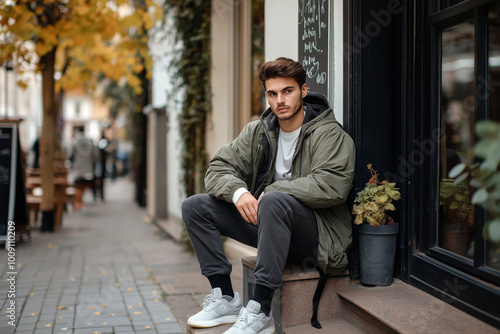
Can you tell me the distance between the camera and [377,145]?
11.0 ft

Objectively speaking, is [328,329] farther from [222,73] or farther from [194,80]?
[194,80]

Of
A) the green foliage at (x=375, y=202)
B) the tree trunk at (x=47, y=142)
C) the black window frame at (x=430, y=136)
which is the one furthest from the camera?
the tree trunk at (x=47, y=142)

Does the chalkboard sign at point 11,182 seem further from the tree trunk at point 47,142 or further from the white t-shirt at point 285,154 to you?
the white t-shirt at point 285,154

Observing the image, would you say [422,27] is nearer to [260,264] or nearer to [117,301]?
[260,264]

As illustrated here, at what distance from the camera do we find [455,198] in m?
3.07

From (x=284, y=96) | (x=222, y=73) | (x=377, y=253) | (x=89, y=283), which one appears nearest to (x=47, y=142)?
(x=222, y=73)

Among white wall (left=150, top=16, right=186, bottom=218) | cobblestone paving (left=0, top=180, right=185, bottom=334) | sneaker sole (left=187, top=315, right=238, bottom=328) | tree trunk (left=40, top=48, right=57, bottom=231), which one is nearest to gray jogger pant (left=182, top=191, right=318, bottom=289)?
sneaker sole (left=187, top=315, right=238, bottom=328)

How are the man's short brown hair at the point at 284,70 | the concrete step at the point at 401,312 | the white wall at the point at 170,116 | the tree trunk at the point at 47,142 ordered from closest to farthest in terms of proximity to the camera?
the concrete step at the point at 401,312 → the man's short brown hair at the point at 284,70 → the tree trunk at the point at 47,142 → the white wall at the point at 170,116

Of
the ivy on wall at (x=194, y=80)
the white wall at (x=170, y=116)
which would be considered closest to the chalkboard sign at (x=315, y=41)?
the ivy on wall at (x=194, y=80)

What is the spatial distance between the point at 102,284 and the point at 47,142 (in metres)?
4.17

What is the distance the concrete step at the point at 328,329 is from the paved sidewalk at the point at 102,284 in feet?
3.70

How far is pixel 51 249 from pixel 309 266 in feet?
16.2

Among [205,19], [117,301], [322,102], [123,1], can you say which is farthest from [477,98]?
[123,1]

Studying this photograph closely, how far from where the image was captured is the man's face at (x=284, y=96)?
10.8ft
